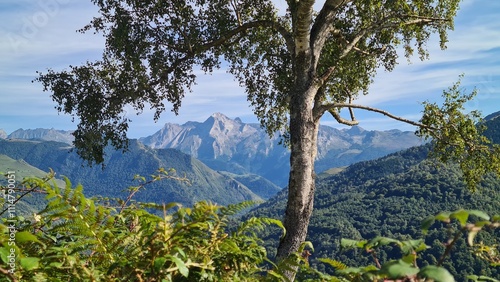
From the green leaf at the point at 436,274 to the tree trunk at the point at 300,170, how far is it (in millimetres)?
8843

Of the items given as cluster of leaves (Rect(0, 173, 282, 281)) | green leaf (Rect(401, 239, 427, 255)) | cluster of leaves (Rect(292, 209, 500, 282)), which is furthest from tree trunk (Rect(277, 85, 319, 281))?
green leaf (Rect(401, 239, 427, 255))

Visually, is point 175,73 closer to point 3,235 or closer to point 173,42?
point 173,42

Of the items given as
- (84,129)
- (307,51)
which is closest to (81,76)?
(84,129)

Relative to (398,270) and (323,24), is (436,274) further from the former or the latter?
(323,24)

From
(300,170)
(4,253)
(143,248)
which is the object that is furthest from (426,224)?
(300,170)

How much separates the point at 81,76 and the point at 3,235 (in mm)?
13223

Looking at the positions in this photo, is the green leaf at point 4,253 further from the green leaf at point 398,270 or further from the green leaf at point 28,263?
the green leaf at point 398,270

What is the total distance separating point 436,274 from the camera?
50.7 inches

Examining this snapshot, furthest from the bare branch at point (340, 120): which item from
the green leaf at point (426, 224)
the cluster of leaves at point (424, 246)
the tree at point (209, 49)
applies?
the green leaf at point (426, 224)

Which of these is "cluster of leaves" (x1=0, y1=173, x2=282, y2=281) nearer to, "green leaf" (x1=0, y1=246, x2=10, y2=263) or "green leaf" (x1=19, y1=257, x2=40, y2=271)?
"green leaf" (x1=0, y1=246, x2=10, y2=263)

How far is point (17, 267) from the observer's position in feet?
6.43

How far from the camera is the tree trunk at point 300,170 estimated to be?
10172mm

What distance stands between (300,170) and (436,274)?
915 cm

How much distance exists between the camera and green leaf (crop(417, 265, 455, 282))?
4.10ft
